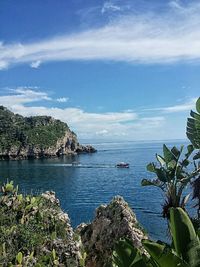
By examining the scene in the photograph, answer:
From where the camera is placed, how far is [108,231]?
19984 mm

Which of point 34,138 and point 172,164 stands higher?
Answer: point 34,138

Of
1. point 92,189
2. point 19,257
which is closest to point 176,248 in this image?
point 19,257

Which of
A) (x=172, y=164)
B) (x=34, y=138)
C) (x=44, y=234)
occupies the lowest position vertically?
(x=44, y=234)

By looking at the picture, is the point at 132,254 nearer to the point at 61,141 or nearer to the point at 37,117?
the point at 61,141

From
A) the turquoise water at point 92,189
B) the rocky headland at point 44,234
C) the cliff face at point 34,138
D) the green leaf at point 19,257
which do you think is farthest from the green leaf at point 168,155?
the cliff face at point 34,138

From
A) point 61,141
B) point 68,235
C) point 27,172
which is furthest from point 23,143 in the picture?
point 68,235

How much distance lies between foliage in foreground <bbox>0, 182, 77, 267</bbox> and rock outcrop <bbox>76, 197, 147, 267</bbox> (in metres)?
3.30

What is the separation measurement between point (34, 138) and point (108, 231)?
483ft

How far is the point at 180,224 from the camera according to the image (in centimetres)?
680

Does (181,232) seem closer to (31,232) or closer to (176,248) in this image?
(176,248)

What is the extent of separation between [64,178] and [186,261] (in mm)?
88315

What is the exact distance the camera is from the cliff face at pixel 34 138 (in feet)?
521

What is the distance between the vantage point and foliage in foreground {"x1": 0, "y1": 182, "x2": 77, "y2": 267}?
14.4 m

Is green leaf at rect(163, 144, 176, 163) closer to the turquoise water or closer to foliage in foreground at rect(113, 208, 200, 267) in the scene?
foliage in foreground at rect(113, 208, 200, 267)
